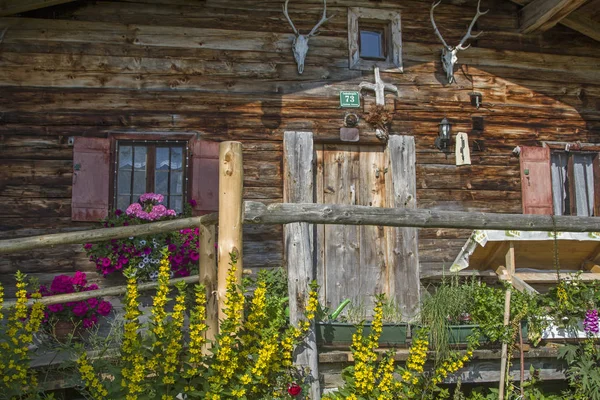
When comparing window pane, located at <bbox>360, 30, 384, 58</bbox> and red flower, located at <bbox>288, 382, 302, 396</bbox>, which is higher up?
window pane, located at <bbox>360, 30, 384, 58</bbox>

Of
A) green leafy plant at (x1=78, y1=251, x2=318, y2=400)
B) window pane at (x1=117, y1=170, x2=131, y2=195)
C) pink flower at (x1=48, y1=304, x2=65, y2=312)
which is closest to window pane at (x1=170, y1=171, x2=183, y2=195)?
window pane at (x1=117, y1=170, x2=131, y2=195)

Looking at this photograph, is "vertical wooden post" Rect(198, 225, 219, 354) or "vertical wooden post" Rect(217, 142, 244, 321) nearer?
"vertical wooden post" Rect(217, 142, 244, 321)

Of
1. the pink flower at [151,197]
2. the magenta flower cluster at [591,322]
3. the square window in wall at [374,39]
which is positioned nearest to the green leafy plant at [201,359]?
the magenta flower cluster at [591,322]

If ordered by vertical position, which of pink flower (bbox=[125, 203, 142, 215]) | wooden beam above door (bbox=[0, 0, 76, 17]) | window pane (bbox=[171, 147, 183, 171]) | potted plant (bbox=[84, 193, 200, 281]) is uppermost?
wooden beam above door (bbox=[0, 0, 76, 17])

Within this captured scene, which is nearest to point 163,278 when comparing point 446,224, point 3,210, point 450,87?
point 446,224

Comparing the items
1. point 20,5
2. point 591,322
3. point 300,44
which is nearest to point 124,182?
point 20,5

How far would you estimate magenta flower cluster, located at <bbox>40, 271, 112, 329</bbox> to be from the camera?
6.72 meters

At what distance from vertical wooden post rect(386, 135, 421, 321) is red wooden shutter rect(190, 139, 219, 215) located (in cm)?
214

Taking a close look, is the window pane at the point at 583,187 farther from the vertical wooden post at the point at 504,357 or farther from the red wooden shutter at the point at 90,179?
the red wooden shutter at the point at 90,179

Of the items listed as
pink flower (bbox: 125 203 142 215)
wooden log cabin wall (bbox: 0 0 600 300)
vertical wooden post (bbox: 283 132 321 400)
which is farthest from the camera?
wooden log cabin wall (bbox: 0 0 600 300)

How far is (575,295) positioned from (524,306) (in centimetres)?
62

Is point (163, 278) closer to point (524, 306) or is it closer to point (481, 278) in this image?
point (524, 306)

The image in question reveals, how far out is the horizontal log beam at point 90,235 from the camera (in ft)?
14.6

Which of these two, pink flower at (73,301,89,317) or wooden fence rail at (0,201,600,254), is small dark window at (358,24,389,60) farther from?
pink flower at (73,301,89,317)
